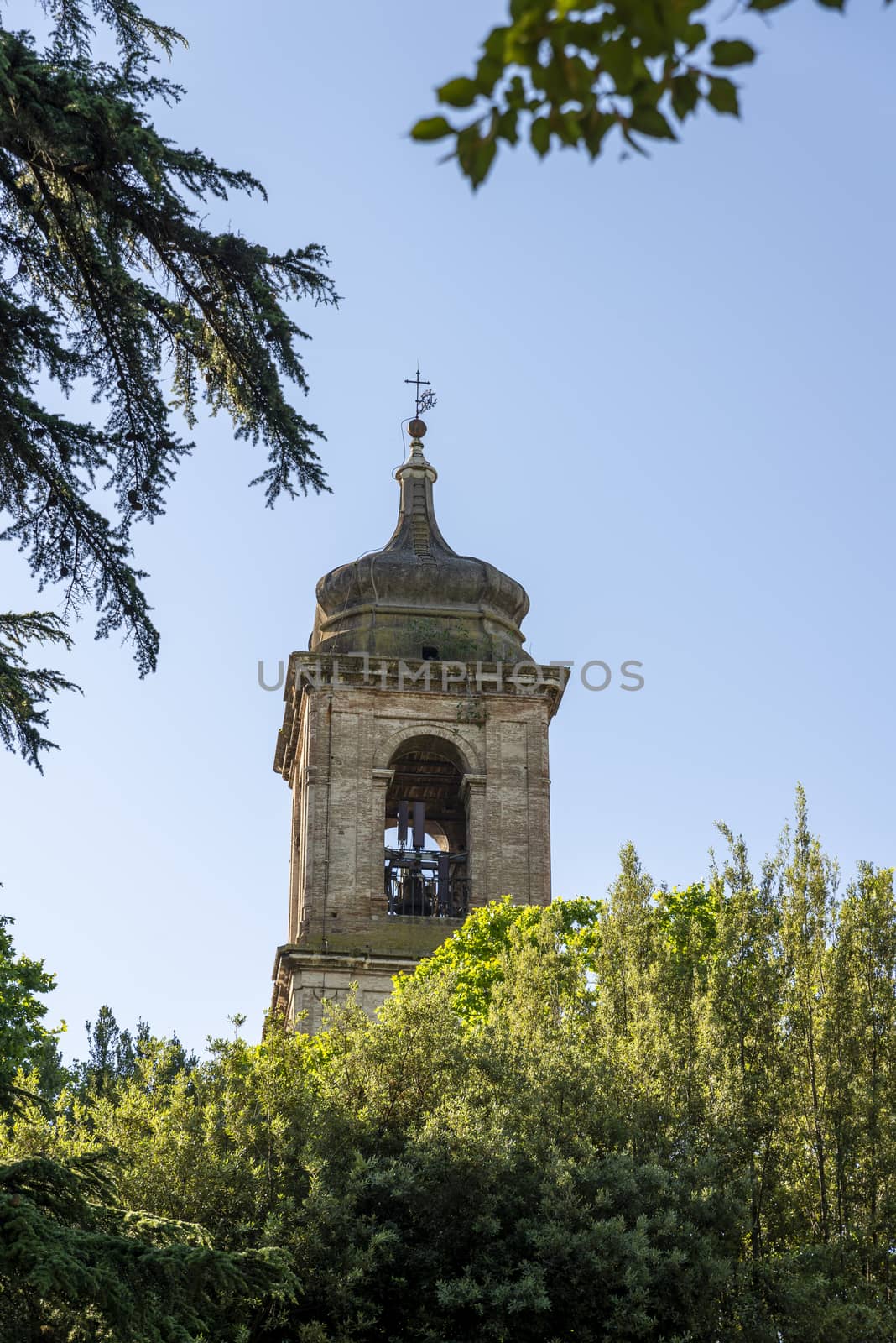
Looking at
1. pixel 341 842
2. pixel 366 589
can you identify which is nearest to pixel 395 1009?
pixel 341 842

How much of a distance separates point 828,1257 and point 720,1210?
108 centimetres

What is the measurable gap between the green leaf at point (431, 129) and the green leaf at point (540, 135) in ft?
0.81

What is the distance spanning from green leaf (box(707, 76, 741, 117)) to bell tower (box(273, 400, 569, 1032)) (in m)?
32.4

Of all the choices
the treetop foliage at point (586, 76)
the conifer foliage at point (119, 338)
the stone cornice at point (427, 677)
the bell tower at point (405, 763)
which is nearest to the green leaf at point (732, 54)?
the treetop foliage at point (586, 76)

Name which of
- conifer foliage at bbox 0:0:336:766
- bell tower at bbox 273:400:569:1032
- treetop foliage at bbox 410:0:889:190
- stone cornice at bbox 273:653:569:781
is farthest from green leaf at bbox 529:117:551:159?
stone cornice at bbox 273:653:569:781

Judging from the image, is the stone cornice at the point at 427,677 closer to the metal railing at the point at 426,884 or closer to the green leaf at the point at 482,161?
the metal railing at the point at 426,884

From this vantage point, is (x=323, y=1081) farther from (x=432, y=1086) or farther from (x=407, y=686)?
(x=407, y=686)

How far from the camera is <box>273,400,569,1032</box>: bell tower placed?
123 ft

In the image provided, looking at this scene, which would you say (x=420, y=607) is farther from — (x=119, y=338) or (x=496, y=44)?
(x=496, y=44)

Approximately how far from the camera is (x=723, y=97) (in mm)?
4000

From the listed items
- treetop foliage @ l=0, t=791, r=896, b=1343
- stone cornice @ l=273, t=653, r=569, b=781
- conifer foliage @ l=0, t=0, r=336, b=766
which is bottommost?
treetop foliage @ l=0, t=791, r=896, b=1343

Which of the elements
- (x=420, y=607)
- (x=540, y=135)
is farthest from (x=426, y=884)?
(x=540, y=135)

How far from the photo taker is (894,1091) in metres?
18.8

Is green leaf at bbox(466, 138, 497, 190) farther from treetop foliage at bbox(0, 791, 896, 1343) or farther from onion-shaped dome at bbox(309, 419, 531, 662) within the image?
onion-shaped dome at bbox(309, 419, 531, 662)
